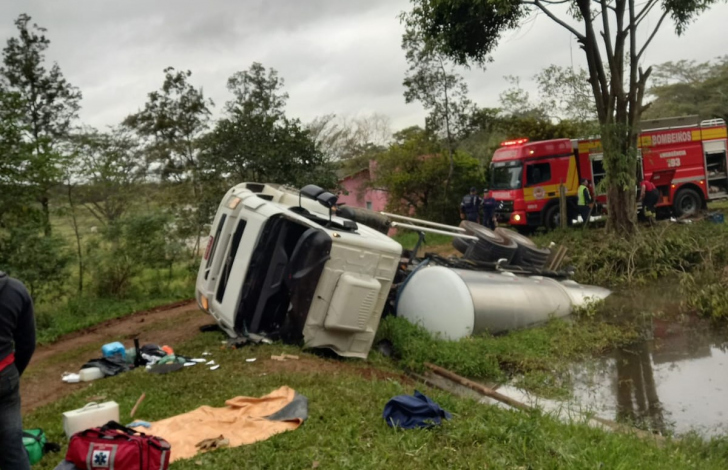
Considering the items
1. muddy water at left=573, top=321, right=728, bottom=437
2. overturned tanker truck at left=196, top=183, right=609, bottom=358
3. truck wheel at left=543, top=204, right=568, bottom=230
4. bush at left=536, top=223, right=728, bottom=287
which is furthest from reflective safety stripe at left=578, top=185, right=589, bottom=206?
overturned tanker truck at left=196, top=183, right=609, bottom=358

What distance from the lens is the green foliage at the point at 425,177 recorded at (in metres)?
21.9

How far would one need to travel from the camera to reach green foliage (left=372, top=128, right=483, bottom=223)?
2194 centimetres

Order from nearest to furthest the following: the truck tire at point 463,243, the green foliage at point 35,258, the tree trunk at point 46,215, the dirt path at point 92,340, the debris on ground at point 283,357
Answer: the debris on ground at point 283,357 → the dirt path at point 92,340 → the truck tire at point 463,243 → the green foliage at point 35,258 → the tree trunk at point 46,215

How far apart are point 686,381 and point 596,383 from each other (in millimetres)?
965

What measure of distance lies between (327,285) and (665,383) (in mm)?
3913

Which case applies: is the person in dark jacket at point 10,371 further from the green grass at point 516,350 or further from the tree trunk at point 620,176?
the tree trunk at point 620,176

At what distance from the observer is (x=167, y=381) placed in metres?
6.05

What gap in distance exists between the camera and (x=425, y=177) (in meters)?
21.8

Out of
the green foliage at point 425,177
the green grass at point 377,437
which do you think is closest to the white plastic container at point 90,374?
the green grass at point 377,437

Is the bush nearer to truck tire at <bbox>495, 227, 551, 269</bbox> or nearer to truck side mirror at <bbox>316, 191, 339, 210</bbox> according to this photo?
truck tire at <bbox>495, 227, 551, 269</bbox>

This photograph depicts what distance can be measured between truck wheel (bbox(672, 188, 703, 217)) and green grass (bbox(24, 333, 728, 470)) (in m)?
16.6

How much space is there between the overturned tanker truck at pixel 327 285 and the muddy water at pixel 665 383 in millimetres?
1574

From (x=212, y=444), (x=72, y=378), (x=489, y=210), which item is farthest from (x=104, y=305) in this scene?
(x=489, y=210)

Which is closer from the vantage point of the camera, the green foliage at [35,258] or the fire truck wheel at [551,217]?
the green foliage at [35,258]
